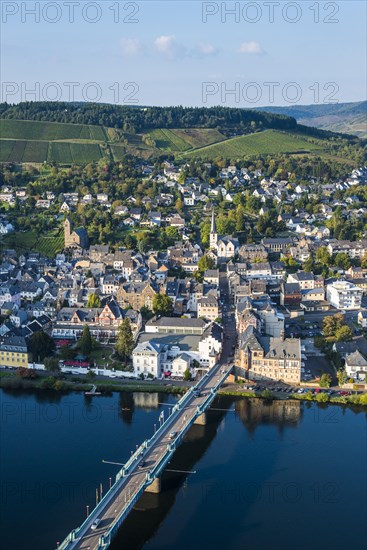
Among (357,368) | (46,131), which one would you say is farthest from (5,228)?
(46,131)

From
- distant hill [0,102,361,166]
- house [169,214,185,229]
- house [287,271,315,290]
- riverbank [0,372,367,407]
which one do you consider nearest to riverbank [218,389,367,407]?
riverbank [0,372,367,407]

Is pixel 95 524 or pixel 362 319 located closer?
pixel 95 524

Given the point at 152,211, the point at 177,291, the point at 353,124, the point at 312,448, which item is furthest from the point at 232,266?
the point at 353,124

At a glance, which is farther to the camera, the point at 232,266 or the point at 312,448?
the point at 232,266

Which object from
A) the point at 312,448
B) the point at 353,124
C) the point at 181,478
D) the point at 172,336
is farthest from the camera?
the point at 353,124

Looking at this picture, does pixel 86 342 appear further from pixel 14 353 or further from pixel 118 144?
pixel 118 144

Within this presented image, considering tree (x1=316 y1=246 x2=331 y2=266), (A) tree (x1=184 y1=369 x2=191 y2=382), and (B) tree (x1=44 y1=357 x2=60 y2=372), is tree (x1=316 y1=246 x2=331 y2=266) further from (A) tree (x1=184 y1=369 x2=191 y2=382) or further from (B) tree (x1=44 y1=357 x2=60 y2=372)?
(B) tree (x1=44 y1=357 x2=60 y2=372)

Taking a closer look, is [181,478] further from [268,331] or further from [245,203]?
[245,203]
